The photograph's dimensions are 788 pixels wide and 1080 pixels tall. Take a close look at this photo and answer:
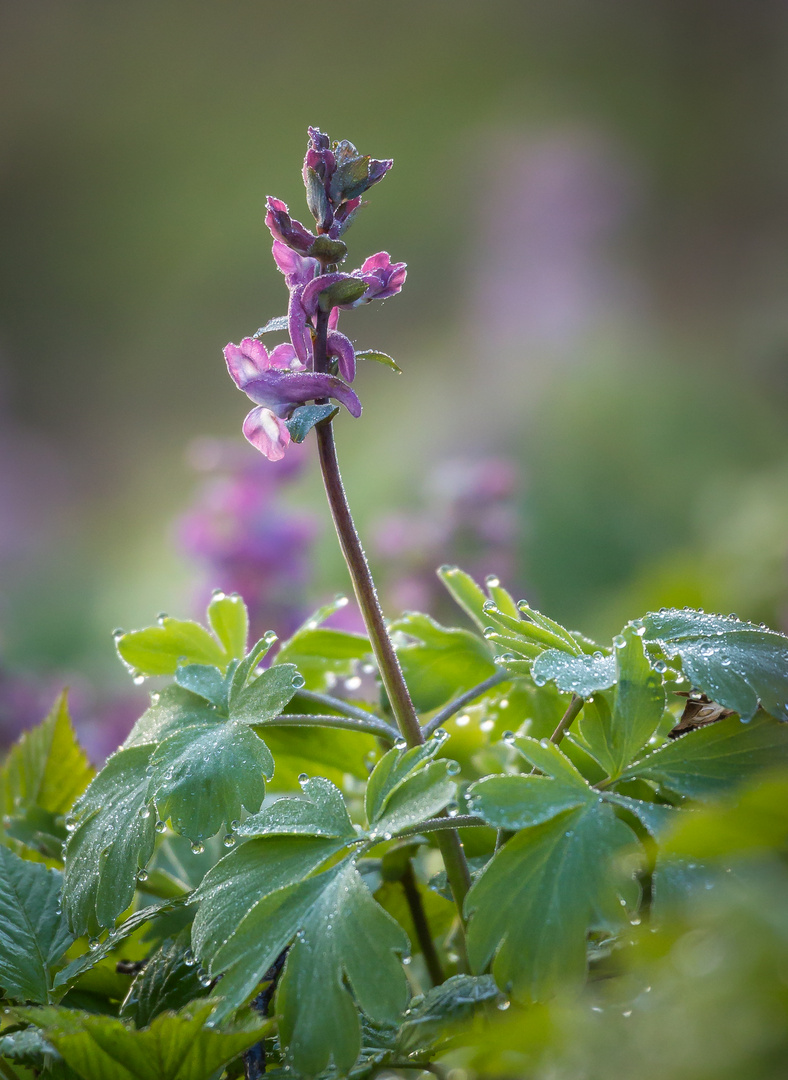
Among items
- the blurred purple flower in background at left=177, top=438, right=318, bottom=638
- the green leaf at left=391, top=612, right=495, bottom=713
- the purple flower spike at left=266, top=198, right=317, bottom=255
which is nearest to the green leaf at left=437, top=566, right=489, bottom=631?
the green leaf at left=391, top=612, right=495, bottom=713

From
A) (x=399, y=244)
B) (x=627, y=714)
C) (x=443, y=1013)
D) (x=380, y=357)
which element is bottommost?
(x=443, y=1013)

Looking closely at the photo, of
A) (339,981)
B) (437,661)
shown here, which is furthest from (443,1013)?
(437,661)

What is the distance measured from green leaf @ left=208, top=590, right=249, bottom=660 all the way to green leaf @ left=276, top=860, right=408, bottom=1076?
0.24 m

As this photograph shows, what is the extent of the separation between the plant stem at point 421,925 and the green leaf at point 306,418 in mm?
299

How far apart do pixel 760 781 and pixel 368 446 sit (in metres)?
2.91

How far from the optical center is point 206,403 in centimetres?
419

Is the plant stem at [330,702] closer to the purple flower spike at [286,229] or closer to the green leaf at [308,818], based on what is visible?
the green leaf at [308,818]

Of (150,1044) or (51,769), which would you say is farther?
(51,769)

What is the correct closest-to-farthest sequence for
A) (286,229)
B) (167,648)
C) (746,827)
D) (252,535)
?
(746,827)
(286,229)
(167,648)
(252,535)

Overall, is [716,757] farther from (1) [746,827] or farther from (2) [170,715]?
(2) [170,715]

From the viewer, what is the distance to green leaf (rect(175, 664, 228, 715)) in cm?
49

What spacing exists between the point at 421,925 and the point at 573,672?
229mm

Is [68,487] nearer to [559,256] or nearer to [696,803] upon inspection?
[559,256]

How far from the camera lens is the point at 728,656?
0.42 meters
